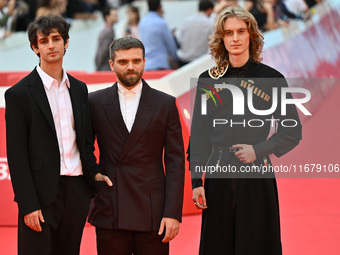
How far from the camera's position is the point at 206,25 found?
9328 mm

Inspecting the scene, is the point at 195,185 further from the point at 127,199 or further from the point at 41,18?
the point at 41,18

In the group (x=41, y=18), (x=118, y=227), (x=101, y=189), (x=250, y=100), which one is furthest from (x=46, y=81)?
(x=250, y=100)

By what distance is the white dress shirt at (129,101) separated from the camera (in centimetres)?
363

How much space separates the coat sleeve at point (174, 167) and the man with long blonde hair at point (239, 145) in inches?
3.9

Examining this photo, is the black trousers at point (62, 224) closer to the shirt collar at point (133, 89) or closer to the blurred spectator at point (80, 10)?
the shirt collar at point (133, 89)

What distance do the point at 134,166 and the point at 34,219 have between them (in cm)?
66

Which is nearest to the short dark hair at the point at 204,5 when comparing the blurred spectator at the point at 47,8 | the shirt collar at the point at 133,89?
the blurred spectator at the point at 47,8

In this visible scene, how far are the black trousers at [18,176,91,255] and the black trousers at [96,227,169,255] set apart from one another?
0.49 ft

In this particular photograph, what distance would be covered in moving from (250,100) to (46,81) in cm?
124

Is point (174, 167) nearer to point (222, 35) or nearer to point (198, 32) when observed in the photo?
point (222, 35)

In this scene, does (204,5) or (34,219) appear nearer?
(34,219)

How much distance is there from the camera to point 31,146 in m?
3.38

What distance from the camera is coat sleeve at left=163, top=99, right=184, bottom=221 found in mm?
3557

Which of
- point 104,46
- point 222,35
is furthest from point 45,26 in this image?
point 104,46
